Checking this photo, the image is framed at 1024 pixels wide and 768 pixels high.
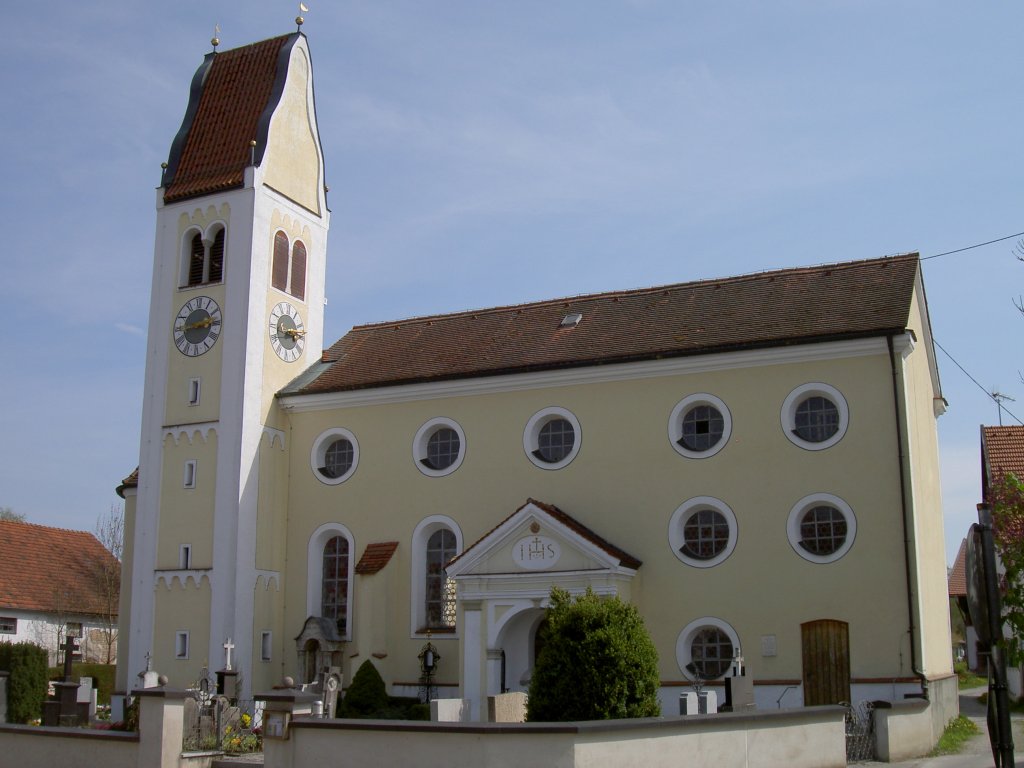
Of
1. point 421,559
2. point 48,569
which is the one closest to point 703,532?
point 421,559

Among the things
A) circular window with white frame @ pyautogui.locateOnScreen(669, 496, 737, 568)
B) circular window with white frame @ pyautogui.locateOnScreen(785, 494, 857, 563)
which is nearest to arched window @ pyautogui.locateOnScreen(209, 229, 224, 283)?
circular window with white frame @ pyautogui.locateOnScreen(669, 496, 737, 568)

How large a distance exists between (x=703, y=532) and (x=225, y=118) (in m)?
18.0

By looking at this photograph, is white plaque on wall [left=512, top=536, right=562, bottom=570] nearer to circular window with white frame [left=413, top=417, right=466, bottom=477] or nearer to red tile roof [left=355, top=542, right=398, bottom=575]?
circular window with white frame [left=413, top=417, right=466, bottom=477]

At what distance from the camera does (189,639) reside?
1141 inches

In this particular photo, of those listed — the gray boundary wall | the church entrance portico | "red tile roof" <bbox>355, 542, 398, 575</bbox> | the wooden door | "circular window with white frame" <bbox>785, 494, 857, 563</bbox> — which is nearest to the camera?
the gray boundary wall

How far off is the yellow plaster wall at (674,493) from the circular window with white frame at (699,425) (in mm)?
181

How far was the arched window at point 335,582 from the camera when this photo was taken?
29.3 m

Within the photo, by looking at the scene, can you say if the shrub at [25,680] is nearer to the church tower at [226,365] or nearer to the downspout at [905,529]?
the church tower at [226,365]

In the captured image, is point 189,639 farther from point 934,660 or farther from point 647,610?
point 934,660

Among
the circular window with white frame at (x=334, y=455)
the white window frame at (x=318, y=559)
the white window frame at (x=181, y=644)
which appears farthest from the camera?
the circular window with white frame at (x=334, y=455)

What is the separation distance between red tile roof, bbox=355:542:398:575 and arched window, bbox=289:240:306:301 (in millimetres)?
7753

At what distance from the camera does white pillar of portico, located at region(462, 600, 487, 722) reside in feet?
82.4

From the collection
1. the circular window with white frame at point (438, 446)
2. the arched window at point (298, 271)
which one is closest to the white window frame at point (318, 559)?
the circular window with white frame at point (438, 446)

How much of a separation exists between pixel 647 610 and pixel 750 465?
3890mm
